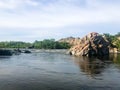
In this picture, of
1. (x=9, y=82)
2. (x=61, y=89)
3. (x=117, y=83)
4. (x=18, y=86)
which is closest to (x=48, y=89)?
(x=61, y=89)

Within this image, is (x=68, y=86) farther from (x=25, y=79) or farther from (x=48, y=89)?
(x=25, y=79)

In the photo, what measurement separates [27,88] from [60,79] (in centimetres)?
1515

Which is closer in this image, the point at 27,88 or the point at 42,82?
the point at 27,88

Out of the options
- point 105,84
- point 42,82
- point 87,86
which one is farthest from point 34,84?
point 105,84

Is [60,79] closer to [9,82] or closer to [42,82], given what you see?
[42,82]

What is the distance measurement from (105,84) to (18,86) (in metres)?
20.5

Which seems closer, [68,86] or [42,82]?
[68,86]

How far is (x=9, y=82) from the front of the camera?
226 ft

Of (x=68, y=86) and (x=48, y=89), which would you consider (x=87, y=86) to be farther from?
(x=48, y=89)

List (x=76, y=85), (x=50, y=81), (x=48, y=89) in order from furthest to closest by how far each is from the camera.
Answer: (x=50, y=81) → (x=76, y=85) → (x=48, y=89)

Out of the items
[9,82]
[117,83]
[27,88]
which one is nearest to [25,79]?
[9,82]

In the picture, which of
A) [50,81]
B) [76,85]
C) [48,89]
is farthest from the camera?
[50,81]

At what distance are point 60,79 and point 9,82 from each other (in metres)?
13.8

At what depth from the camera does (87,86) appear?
213 ft
